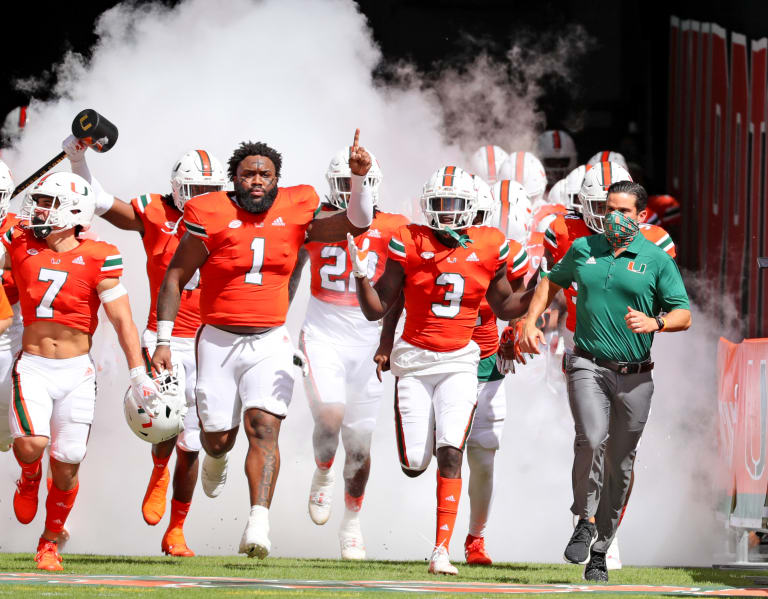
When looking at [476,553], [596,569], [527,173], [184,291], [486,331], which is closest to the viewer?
[596,569]

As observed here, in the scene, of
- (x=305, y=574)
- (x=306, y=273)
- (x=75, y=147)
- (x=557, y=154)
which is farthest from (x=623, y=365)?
(x=557, y=154)

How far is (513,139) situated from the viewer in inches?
583

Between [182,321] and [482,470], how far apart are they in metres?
1.70

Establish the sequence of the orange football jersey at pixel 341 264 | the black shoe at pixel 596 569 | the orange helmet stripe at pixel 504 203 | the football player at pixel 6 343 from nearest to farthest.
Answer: the black shoe at pixel 596 569 < the football player at pixel 6 343 < the orange football jersey at pixel 341 264 < the orange helmet stripe at pixel 504 203

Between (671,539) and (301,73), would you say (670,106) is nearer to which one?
(301,73)

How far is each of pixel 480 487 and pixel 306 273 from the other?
3.27 m

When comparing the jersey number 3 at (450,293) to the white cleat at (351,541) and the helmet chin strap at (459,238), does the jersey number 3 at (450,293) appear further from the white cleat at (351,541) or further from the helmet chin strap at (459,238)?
the white cleat at (351,541)

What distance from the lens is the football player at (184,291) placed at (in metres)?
8.53

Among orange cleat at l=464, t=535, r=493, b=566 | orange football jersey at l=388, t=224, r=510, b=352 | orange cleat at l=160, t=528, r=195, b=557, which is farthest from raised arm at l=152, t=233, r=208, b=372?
orange cleat at l=464, t=535, r=493, b=566

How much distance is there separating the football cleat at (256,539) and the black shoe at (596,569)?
139cm

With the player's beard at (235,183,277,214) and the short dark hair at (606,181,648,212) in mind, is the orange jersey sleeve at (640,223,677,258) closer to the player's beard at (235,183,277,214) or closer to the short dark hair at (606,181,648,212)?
the short dark hair at (606,181,648,212)

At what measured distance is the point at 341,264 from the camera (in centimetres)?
867

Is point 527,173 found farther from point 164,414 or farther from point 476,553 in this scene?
point 164,414

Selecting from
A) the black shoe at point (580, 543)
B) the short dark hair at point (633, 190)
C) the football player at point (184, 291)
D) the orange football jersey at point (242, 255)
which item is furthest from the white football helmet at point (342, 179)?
the black shoe at point (580, 543)
